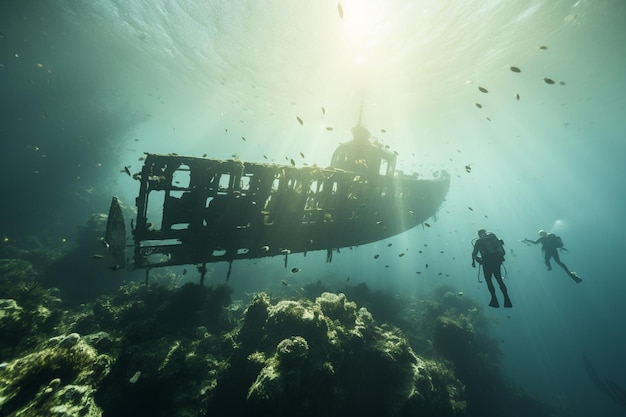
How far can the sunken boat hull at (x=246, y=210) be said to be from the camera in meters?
7.75

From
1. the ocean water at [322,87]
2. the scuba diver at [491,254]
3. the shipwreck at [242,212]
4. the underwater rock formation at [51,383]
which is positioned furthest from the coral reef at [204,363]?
the ocean water at [322,87]

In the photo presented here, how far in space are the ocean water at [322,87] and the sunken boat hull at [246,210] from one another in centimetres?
732

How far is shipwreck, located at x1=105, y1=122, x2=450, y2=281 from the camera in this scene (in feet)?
25.1

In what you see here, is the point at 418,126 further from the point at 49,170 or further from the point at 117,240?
the point at 49,170

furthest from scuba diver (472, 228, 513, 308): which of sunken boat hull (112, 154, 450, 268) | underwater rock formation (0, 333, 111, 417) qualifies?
underwater rock formation (0, 333, 111, 417)

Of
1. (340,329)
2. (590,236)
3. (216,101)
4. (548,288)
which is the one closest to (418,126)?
(216,101)

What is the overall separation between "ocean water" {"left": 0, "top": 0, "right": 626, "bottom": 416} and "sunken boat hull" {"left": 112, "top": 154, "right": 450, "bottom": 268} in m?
7.32

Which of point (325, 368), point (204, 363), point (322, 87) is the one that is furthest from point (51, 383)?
point (322, 87)

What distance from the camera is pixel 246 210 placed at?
9258 millimetres

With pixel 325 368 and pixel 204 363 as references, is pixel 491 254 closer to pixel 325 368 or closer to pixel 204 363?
pixel 325 368

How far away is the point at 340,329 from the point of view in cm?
905

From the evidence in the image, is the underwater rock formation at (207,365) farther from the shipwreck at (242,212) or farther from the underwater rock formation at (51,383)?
the shipwreck at (242,212)

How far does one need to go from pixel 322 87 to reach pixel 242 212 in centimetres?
2298

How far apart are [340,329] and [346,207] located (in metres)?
5.69
